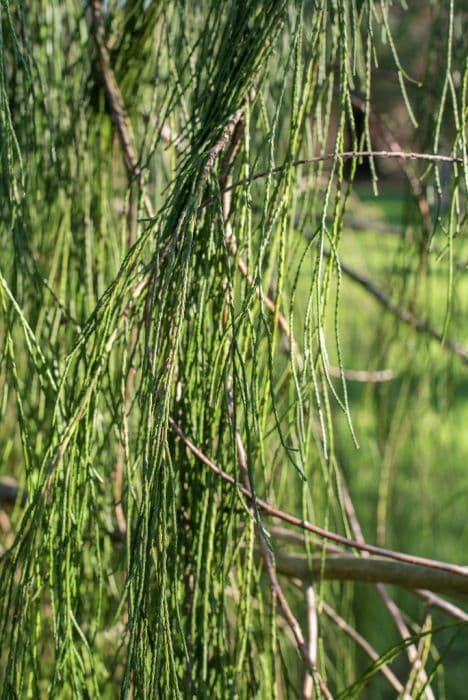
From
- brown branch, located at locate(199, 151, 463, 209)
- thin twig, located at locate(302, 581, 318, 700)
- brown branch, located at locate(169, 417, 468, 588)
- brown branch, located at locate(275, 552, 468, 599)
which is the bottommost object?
thin twig, located at locate(302, 581, 318, 700)

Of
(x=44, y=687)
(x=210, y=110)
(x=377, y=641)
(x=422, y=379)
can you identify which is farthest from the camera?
(x=377, y=641)

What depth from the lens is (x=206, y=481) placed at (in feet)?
1.99

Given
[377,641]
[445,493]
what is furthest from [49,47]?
[445,493]

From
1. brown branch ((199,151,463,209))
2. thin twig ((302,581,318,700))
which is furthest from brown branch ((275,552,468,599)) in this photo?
brown branch ((199,151,463,209))

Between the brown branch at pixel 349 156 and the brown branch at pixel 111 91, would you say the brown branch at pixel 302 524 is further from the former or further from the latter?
the brown branch at pixel 111 91

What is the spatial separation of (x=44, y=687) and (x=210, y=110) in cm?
71

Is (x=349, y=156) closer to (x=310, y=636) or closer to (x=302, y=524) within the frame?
(x=302, y=524)

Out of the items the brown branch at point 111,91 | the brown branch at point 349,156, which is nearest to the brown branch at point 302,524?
the brown branch at point 349,156

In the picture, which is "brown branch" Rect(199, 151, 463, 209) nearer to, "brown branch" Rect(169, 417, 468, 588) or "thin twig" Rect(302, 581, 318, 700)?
"brown branch" Rect(169, 417, 468, 588)

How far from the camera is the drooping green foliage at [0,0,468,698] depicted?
51cm

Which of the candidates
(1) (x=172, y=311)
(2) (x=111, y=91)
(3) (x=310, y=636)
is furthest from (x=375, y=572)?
(2) (x=111, y=91)

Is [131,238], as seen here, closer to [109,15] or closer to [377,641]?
[109,15]

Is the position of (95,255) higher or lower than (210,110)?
→ lower

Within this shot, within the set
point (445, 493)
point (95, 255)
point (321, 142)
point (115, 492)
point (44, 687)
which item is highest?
point (321, 142)
